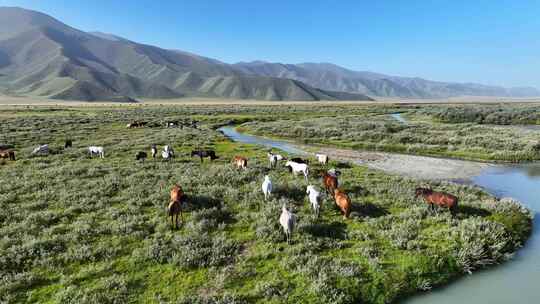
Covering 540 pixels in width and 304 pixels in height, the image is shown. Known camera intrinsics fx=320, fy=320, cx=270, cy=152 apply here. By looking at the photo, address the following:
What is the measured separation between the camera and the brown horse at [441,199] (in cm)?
1298

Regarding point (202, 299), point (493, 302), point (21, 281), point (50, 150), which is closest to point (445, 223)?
point (493, 302)

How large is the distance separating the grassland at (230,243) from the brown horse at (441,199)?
0.44 m

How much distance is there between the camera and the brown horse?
12984 millimetres

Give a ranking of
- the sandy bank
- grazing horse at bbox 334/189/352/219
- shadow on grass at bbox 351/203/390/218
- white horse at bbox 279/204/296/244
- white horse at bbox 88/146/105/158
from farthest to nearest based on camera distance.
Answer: white horse at bbox 88/146/105/158
the sandy bank
shadow on grass at bbox 351/203/390/218
grazing horse at bbox 334/189/352/219
white horse at bbox 279/204/296/244

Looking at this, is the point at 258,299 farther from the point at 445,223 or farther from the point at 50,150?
the point at 50,150

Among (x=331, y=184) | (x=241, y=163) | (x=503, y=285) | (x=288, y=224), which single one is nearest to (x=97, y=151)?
(x=241, y=163)

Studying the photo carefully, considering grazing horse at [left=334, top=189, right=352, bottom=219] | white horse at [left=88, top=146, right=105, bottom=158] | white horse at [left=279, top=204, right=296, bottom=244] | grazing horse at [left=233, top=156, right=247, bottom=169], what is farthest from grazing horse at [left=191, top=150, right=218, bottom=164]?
white horse at [left=279, top=204, right=296, bottom=244]

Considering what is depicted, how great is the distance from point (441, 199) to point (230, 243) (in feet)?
29.0

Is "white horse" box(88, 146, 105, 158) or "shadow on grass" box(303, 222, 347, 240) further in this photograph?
"white horse" box(88, 146, 105, 158)

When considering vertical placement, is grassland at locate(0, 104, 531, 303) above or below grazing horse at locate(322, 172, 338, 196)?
below

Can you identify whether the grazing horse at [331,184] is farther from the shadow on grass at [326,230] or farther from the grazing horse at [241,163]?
the grazing horse at [241,163]

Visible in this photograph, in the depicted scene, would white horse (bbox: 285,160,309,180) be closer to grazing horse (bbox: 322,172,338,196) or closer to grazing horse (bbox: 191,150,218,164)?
grazing horse (bbox: 322,172,338,196)

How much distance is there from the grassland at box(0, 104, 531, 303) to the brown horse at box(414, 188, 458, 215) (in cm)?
44

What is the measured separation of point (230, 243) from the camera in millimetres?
10328
